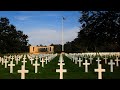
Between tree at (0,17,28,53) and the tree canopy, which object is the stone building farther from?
the tree canopy

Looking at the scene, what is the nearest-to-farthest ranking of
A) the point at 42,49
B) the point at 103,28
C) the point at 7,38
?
Answer: the point at 103,28 → the point at 7,38 → the point at 42,49

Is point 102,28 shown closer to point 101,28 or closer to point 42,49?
point 101,28

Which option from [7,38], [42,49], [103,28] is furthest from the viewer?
[42,49]

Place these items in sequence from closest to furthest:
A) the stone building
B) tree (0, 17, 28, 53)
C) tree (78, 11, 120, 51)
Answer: tree (78, 11, 120, 51) → tree (0, 17, 28, 53) → the stone building

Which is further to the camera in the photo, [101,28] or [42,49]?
[42,49]

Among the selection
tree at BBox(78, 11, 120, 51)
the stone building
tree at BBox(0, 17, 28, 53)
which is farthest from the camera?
the stone building

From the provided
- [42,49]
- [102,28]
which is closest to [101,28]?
[102,28]

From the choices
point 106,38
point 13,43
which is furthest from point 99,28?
point 13,43

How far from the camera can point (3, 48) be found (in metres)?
54.3

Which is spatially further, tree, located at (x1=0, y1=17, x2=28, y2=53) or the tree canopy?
tree, located at (x1=0, y1=17, x2=28, y2=53)

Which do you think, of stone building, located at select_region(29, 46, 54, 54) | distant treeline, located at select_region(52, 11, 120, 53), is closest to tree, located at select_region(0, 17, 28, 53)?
stone building, located at select_region(29, 46, 54, 54)
